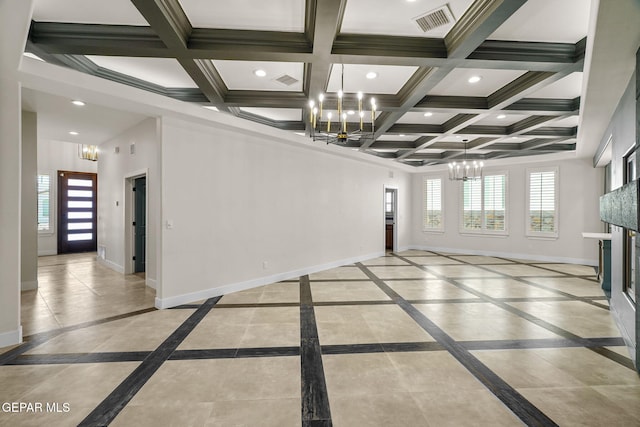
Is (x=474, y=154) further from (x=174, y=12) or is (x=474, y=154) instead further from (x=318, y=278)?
(x=174, y=12)

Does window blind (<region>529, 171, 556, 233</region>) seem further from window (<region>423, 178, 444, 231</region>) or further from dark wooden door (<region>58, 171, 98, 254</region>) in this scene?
dark wooden door (<region>58, 171, 98, 254</region>)

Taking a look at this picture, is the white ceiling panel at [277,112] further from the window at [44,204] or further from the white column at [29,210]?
the window at [44,204]

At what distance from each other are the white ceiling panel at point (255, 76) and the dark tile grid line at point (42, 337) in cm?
350

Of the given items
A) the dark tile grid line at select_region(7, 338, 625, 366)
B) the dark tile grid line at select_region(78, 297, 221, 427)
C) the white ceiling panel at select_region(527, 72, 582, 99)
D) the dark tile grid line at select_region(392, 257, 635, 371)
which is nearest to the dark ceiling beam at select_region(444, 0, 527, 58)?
the white ceiling panel at select_region(527, 72, 582, 99)

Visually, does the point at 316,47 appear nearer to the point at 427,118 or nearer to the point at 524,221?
the point at 427,118

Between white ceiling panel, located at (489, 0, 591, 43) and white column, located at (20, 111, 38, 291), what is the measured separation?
712 cm

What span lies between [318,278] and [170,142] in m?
3.74

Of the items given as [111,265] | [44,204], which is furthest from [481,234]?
[44,204]

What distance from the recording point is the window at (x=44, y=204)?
877 cm

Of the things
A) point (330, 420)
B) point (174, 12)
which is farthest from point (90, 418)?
point (174, 12)

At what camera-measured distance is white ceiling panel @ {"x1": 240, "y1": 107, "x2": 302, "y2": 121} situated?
5268 mm

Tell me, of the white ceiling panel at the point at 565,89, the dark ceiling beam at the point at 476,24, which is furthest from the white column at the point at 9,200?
the white ceiling panel at the point at 565,89

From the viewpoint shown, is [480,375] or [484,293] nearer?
[480,375]

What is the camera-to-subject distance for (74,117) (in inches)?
197
